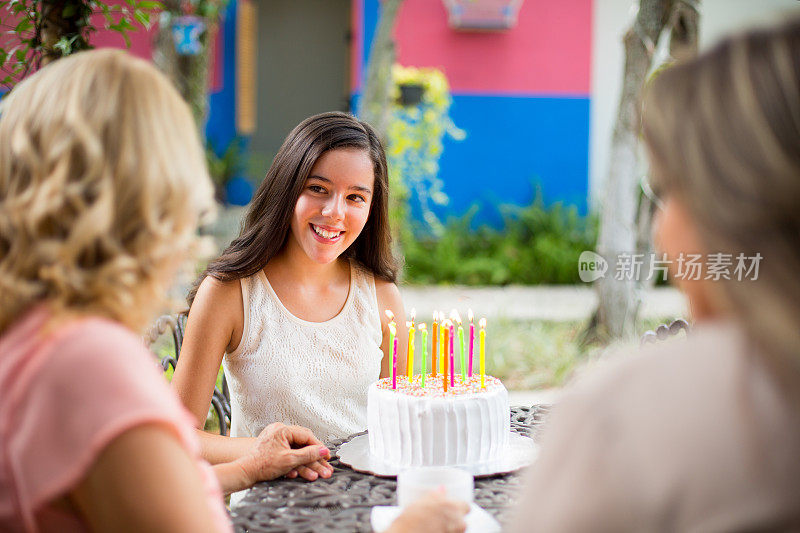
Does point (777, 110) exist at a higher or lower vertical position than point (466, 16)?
lower

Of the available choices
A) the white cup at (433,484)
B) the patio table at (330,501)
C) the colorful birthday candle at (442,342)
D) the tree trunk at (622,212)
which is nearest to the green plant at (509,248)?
the tree trunk at (622,212)

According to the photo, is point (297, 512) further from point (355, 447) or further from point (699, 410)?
point (699, 410)

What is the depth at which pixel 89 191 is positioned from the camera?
3.41ft

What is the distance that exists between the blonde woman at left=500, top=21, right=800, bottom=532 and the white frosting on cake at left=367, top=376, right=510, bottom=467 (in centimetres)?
84

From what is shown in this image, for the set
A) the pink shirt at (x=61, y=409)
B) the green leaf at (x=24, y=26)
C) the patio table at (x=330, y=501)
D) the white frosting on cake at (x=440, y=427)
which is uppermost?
the green leaf at (x=24, y=26)

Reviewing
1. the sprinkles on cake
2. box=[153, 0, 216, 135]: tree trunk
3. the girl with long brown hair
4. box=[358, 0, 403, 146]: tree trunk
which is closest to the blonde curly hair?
the sprinkles on cake

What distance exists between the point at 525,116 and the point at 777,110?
8628 mm

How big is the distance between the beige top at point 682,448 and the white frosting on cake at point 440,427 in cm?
86

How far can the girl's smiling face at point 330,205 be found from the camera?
2363 mm

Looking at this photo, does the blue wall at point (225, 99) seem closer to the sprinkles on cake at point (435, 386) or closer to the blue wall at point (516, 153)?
the blue wall at point (516, 153)

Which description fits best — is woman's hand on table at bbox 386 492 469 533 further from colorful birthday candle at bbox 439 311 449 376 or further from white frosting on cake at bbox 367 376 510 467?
colorful birthday candle at bbox 439 311 449 376

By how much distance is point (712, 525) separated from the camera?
852 millimetres

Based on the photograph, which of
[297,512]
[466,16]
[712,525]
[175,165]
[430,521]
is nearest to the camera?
[712,525]

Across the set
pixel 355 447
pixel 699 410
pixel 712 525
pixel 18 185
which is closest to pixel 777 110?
pixel 699 410
